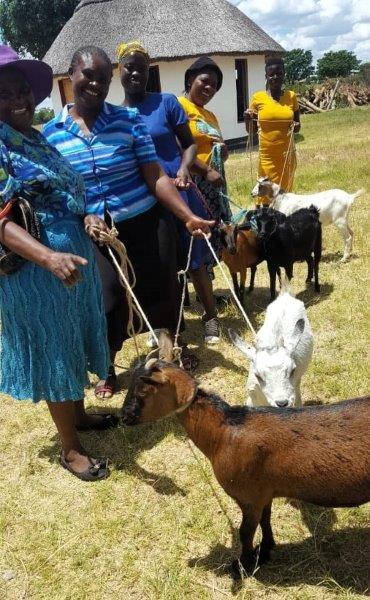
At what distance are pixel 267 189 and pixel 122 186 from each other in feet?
13.0

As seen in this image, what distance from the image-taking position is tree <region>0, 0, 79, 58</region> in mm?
32406

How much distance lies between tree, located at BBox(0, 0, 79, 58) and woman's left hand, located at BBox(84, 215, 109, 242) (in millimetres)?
35137

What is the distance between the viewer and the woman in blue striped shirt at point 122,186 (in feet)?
10.1

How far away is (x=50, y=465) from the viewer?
3.60 meters

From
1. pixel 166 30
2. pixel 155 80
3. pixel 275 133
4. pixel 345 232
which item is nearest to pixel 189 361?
pixel 345 232

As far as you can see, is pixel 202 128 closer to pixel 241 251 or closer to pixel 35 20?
pixel 241 251

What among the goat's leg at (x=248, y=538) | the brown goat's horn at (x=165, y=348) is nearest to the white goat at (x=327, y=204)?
the brown goat's horn at (x=165, y=348)

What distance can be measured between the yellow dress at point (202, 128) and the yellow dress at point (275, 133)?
1968 millimetres

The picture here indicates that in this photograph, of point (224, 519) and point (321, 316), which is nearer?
point (224, 519)

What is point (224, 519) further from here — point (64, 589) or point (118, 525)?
point (64, 589)

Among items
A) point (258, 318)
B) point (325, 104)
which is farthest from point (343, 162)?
point (325, 104)

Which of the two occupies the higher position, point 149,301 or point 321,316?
point 149,301

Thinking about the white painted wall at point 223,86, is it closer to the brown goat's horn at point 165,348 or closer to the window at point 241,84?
the window at point 241,84

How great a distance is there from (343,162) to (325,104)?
23955 mm
